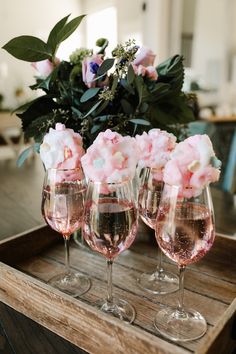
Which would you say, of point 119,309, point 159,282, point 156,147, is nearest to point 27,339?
point 119,309

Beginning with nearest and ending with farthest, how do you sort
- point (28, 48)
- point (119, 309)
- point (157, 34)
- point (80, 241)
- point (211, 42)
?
point (119, 309)
point (28, 48)
point (80, 241)
point (157, 34)
point (211, 42)

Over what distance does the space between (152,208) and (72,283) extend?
21cm

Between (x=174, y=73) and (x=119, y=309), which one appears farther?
(x=174, y=73)

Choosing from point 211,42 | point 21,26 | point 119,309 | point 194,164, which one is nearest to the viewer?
point 194,164

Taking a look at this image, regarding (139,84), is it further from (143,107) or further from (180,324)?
(180,324)

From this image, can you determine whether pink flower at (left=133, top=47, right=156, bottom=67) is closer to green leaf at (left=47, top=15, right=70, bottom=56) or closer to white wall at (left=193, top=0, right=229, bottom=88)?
green leaf at (left=47, top=15, right=70, bottom=56)

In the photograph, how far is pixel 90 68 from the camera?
2.25 ft

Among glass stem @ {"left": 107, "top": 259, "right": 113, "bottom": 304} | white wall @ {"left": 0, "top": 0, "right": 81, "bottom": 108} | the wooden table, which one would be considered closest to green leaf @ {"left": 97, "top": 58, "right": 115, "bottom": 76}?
glass stem @ {"left": 107, "top": 259, "right": 113, "bottom": 304}

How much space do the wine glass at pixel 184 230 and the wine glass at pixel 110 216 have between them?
5 centimetres

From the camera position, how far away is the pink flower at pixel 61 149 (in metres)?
0.59

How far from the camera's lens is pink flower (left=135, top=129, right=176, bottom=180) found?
0.60 meters

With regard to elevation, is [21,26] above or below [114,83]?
above

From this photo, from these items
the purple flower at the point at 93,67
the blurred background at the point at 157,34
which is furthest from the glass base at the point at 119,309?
the blurred background at the point at 157,34

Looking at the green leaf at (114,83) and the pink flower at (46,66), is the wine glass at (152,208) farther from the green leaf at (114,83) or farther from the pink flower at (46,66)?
the pink flower at (46,66)
